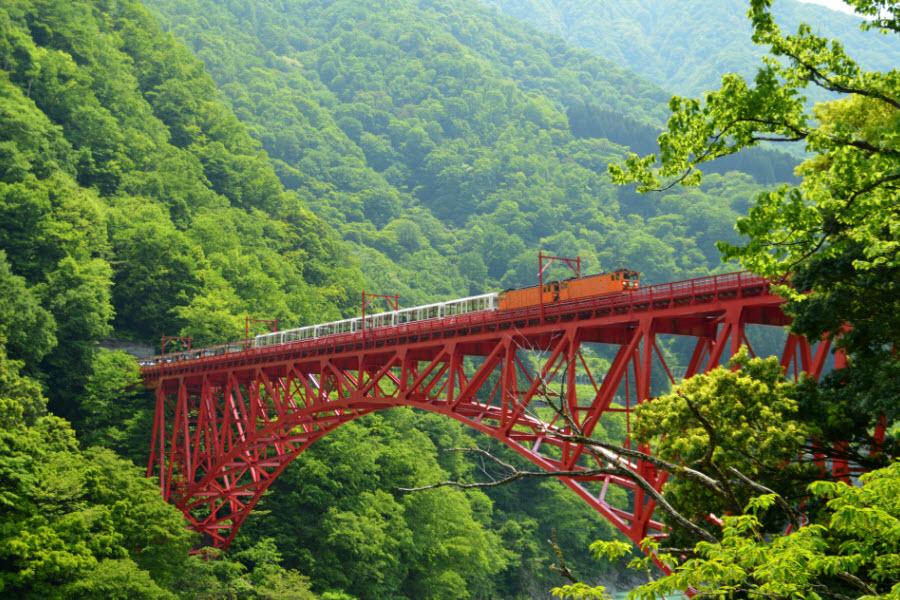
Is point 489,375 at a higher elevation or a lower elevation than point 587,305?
lower

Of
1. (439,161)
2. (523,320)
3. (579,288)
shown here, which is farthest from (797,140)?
(439,161)

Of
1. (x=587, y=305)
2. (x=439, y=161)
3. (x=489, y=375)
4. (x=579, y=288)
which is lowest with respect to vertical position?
(x=489, y=375)

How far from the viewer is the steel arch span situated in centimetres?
2589

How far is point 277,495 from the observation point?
60.7 m

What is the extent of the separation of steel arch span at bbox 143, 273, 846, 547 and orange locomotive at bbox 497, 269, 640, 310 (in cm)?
165

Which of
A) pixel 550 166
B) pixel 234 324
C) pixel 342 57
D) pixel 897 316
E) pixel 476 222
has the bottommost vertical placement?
pixel 897 316

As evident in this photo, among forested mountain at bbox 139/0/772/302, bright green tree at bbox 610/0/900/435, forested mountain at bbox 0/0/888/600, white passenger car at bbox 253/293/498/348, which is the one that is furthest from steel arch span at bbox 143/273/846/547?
forested mountain at bbox 139/0/772/302

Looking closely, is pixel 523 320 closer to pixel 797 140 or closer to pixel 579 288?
pixel 579 288

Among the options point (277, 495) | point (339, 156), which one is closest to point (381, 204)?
point (339, 156)

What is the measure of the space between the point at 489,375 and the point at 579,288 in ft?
47.4

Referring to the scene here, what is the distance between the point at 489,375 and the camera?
48.4m

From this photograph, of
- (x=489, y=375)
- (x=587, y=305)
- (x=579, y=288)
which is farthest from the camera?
(x=489, y=375)

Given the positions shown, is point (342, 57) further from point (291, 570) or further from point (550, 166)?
point (291, 570)

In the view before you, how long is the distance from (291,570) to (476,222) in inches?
4280
